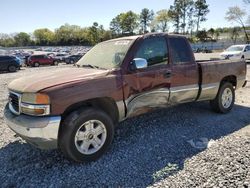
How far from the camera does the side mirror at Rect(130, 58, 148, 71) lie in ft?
13.0

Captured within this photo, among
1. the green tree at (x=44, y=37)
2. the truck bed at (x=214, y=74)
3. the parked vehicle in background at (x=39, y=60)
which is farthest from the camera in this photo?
the green tree at (x=44, y=37)

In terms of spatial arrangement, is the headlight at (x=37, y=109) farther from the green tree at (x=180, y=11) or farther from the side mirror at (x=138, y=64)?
the green tree at (x=180, y=11)

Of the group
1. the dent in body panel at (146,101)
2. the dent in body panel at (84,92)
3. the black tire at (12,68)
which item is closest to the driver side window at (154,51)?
the dent in body panel at (146,101)

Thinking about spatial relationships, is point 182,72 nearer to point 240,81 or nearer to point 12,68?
point 240,81

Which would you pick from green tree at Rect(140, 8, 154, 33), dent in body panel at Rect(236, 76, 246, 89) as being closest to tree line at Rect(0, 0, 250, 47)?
green tree at Rect(140, 8, 154, 33)

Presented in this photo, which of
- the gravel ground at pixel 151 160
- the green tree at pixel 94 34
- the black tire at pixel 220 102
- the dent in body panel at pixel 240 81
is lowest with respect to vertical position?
the gravel ground at pixel 151 160

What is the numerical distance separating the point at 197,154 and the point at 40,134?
2.36 meters

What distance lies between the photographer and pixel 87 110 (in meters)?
3.60

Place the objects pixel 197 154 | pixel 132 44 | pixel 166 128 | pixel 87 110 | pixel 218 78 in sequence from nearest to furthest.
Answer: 1. pixel 87 110
2. pixel 197 154
3. pixel 132 44
4. pixel 166 128
5. pixel 218 78

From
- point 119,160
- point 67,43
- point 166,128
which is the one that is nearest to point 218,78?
point 166,128

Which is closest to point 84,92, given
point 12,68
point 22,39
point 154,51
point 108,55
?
point 108,55

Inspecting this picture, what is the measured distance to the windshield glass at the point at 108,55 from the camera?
165 inches

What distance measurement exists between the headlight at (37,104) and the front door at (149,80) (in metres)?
1.28

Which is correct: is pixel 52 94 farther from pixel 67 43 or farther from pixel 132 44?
pixel 67 43
